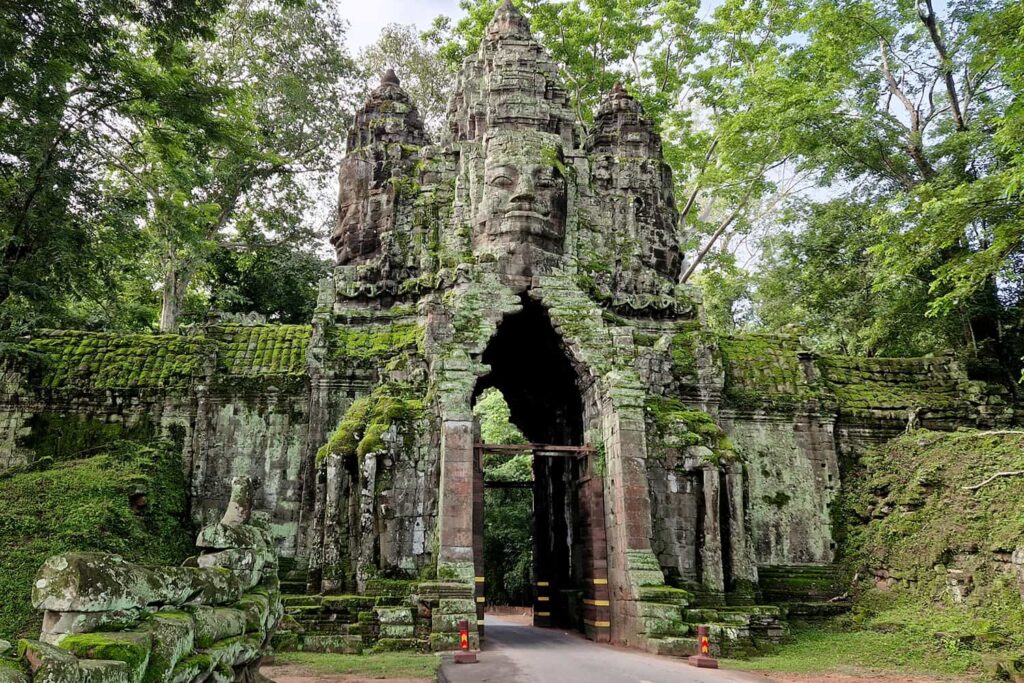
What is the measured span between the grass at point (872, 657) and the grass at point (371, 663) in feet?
13.2

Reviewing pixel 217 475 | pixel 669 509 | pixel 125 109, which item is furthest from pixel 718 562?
pixel 125 109

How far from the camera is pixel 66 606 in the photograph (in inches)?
155

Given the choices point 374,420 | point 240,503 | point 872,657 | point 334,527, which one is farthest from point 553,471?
point 240,503

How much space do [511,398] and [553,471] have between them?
1.95 m

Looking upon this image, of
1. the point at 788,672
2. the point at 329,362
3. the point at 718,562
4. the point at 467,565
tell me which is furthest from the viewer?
the point at 329,362

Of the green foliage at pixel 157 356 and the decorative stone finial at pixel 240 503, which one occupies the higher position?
the green foliage at pixel 157 356

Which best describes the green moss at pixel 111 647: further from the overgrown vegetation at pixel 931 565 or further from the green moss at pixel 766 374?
the green moss at pixel 766 374

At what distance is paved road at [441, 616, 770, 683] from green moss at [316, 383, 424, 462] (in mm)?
3684

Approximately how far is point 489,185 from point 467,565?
25.5ft

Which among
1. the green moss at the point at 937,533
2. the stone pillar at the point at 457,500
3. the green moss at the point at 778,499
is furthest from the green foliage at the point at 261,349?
the green moss at the point at 937,533

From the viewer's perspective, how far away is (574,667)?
9102 mm

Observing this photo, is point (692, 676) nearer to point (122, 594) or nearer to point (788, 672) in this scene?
point (788, 672)

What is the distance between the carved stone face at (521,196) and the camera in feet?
48.2

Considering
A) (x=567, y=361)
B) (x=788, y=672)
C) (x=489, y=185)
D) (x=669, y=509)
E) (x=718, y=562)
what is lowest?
(x=788, y=672)
